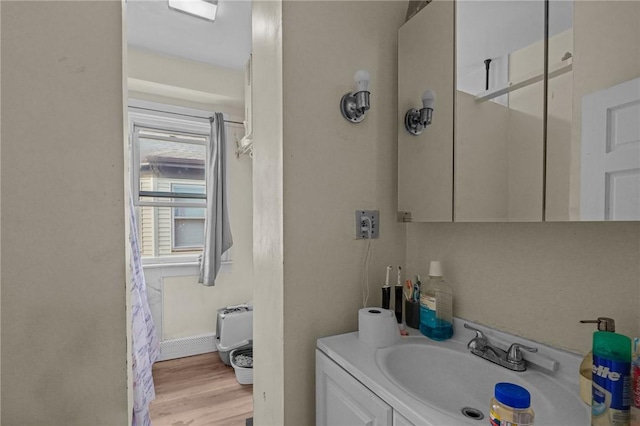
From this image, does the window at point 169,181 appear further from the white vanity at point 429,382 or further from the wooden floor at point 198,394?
the white vanity at point 429,382

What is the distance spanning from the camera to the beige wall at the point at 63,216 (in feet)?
2.83

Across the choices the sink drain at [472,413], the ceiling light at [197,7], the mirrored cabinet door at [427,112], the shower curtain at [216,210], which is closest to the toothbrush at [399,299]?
the mirrored cabinet door at [427,112]

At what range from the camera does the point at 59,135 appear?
2.96 ft

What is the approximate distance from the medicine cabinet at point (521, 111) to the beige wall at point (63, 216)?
0.97 m

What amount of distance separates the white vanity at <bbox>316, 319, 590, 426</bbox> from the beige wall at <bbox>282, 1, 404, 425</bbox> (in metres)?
0.10

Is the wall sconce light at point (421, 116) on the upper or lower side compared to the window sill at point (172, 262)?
upper

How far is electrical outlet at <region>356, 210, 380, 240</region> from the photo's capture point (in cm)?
→ 117

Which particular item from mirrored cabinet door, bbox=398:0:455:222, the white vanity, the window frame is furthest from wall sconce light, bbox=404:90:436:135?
the window frame

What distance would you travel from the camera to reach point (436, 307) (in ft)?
3.50

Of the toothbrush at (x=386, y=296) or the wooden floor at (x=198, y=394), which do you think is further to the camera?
the wooden floor at (x=198, y=394)

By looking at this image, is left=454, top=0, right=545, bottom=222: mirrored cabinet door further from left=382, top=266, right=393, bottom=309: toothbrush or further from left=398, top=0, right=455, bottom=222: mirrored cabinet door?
left=382, top=266, right=393, bottom=309: toothbrush

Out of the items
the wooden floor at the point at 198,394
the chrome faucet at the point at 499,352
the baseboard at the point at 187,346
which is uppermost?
the chrome faucet at the point at 499,352

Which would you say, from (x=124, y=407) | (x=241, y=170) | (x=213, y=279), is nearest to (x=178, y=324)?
(x=213, y=279)

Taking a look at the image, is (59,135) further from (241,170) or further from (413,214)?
(241,170)
